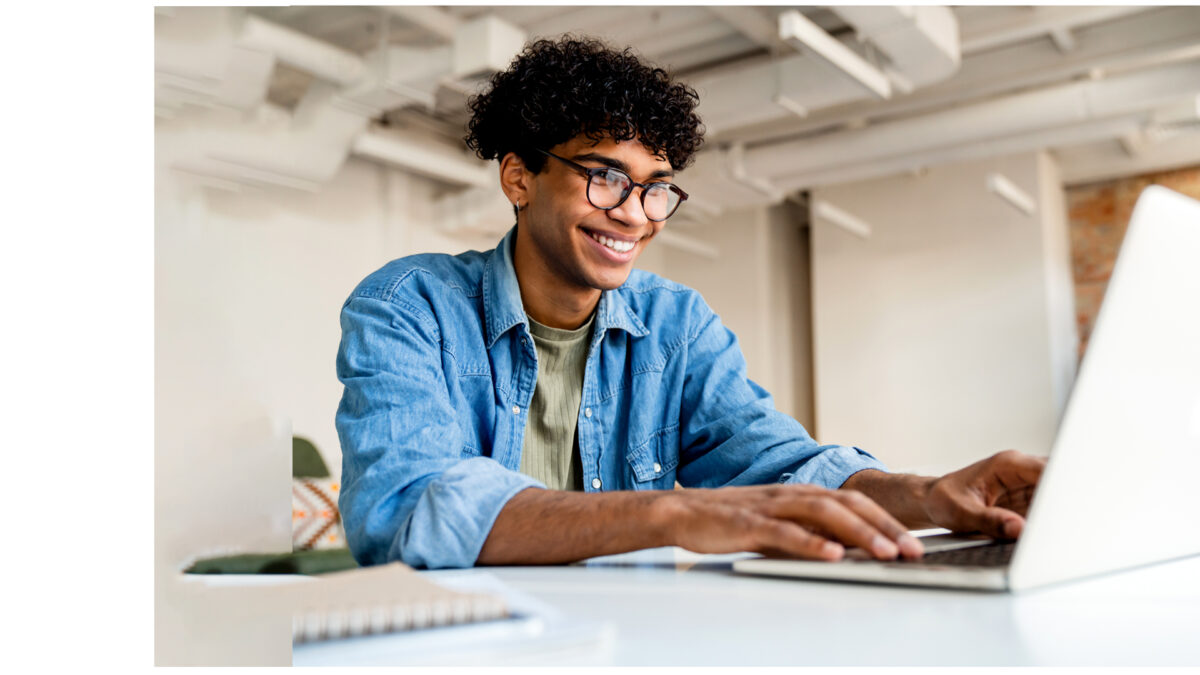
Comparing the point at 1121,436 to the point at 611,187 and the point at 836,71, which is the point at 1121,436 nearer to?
the point at 611,187

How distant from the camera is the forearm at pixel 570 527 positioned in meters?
0.85

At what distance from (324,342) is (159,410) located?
3.93ft

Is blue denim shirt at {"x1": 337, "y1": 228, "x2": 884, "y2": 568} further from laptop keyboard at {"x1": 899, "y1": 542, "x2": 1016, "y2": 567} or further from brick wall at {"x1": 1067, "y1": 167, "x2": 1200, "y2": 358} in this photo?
brick wall at {"x1": 1067, "y1": 167, "x2": 1200, "y2": 358}

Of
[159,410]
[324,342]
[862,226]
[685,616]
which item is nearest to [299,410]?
[324,342]

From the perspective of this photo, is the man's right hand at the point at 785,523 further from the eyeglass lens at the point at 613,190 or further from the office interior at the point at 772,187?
the office interior at the point at 772,187

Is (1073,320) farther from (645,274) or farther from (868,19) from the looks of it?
(645,274)

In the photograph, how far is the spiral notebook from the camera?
498 millimetres

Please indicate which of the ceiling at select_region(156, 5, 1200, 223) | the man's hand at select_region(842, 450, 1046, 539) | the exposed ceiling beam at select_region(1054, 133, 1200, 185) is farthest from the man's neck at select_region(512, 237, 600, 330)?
the exposed ceiling beam at select_region(1054, 133, 1200, 185)

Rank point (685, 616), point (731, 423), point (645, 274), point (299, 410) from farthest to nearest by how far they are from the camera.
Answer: point (299, 410)
point (645, 274)
point (731, 423)
point (685, 616)

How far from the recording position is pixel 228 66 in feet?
11.9

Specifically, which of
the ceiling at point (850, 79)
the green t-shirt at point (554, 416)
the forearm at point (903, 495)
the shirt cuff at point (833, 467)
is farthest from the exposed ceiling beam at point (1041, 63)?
the forearm at point (903, 495)

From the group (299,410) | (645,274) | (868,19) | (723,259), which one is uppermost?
(868,19)

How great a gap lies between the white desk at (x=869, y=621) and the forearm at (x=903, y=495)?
0.29m

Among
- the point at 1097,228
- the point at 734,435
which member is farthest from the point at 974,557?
the point at 1097,228
